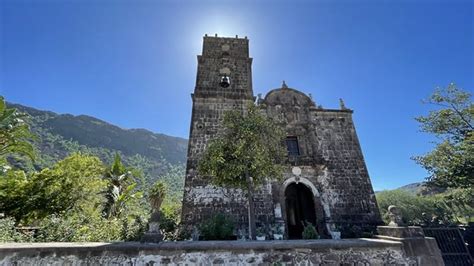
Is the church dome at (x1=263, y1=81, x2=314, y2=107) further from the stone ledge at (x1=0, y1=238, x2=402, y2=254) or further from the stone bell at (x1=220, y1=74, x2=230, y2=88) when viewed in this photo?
the stone ledge at (x1=0, y1=238, x2=402, y2=254)

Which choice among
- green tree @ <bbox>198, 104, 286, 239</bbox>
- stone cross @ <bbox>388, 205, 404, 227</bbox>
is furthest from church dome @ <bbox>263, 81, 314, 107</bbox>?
stone cross @ <bbox>388, 205, 404, 227</bbox>

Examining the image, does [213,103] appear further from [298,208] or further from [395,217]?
[395,217]

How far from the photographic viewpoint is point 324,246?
5.52 meters

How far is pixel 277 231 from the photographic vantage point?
11.2 m

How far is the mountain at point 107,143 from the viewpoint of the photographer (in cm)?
8525

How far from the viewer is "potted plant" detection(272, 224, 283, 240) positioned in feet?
35.9

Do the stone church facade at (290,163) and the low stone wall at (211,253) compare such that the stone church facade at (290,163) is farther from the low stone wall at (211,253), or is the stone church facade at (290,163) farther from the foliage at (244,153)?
the low stone wall at (211,253)

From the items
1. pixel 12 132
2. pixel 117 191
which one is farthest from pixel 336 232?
pixel 12 132

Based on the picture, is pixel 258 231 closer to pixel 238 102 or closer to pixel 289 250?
pixel 289 250

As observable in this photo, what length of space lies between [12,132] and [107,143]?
4919 inches

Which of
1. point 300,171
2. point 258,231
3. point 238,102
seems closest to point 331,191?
point 300,171

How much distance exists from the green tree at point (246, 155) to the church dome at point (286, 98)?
17.0ft

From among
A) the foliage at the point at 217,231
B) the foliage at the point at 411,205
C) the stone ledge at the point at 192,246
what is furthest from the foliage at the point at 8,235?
the foliage at the point at 411,205

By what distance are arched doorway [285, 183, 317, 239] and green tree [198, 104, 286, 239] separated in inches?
198
